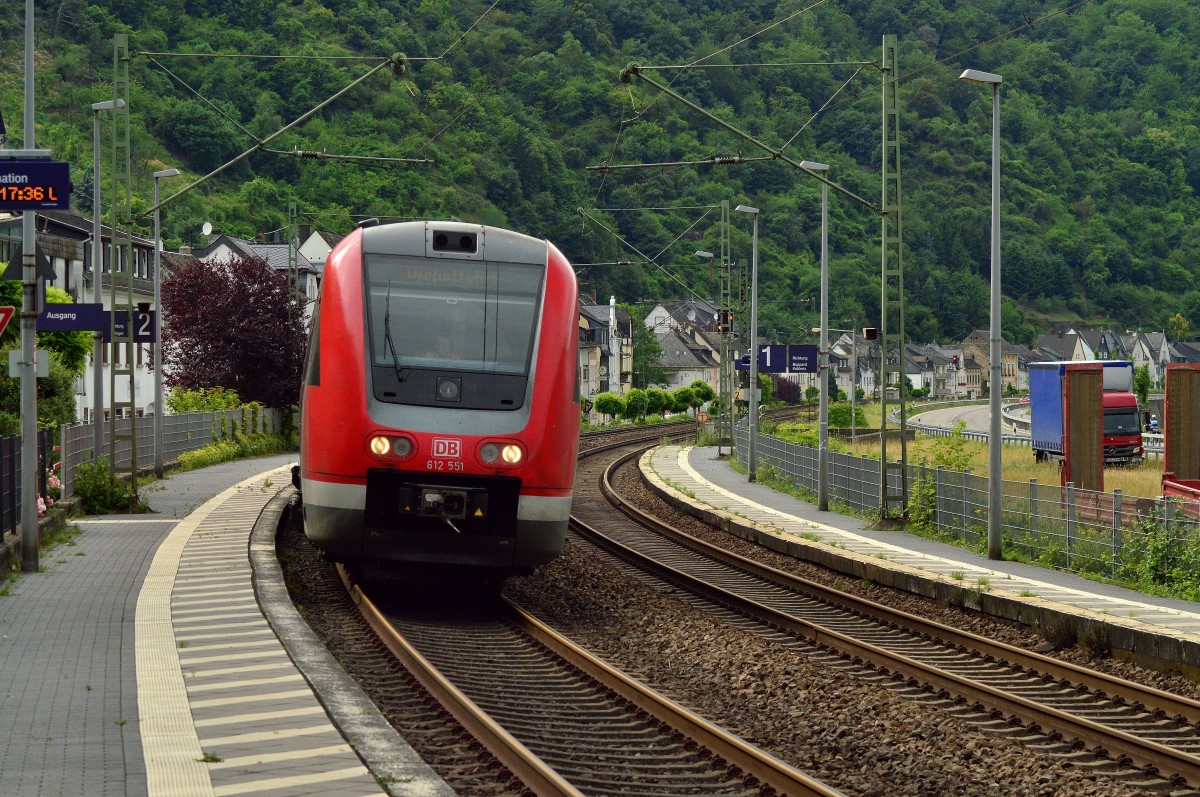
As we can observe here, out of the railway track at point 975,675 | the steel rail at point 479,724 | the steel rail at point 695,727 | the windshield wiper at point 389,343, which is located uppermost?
the windshield wiper at point 389,343

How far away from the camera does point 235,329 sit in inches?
2135

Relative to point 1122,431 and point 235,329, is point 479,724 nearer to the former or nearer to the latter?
point 235,329

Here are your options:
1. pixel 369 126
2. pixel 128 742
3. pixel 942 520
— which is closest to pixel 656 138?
pixel 369 126

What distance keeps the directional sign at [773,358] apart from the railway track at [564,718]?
22.2 meters

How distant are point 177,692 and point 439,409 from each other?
4.86 metres

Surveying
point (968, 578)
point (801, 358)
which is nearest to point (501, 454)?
point (968, 578)

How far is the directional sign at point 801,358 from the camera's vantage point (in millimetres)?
34572

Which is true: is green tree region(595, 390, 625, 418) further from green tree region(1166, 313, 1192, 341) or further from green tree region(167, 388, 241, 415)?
green tree region(1166, 313, 1192, 341)

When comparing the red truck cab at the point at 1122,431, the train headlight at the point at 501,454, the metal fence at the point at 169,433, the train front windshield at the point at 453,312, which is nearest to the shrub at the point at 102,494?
the metal fence at the point at 169,433

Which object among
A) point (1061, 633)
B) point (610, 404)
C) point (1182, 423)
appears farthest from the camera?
point (610, 404)

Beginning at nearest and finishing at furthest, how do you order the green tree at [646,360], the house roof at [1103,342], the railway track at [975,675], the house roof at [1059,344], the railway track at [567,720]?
the railway track at [567,720] → the railway track at [975,675] → the green tree at [646,360] → the house roof at [1103,342] → the house roof at [1059,344]

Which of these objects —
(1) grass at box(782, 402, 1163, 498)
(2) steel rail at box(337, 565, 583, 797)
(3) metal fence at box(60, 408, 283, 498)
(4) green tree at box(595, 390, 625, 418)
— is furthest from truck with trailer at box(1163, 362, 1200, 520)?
(4) green tree at box(595, 390, 625, 418)

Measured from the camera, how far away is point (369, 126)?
87.8m

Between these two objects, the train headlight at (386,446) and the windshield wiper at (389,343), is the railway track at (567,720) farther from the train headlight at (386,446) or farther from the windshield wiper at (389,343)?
the windshield wiper at (389,343)
